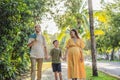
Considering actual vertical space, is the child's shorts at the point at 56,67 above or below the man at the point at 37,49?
below

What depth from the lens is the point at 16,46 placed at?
16.3 m

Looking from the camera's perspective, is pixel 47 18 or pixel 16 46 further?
pixel 47 18

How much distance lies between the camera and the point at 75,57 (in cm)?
1091

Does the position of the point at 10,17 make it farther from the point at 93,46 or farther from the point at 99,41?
the point at 99,41

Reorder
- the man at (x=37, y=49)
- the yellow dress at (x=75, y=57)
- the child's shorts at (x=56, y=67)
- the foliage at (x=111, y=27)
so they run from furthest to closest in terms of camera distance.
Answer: the foliage at (x=111, y=27)
the child's shorts at (x=56, y=67)
the yellow dress at (x=75, y=57)
the man at (x=37, y=49)

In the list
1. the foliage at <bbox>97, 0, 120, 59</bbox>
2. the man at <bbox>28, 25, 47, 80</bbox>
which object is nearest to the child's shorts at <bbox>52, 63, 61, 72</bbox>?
the man at <bbox>28, 25, 47, 80</bbox>

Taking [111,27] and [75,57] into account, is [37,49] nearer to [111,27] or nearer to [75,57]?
[75,57]

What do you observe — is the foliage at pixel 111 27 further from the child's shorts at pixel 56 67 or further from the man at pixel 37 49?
the man at pixel 37 49

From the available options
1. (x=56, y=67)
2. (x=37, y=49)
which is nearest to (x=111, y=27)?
(x=56, y=67)

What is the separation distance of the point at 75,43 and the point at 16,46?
6.04m

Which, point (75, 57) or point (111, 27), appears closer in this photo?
point (75, 57)

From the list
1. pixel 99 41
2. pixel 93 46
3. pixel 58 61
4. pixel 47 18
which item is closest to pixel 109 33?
pixel 99 41

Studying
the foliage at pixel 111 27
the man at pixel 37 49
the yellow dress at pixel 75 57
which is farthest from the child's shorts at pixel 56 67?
the foliage at pixel 111 27

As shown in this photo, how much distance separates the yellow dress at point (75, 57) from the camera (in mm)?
10875
